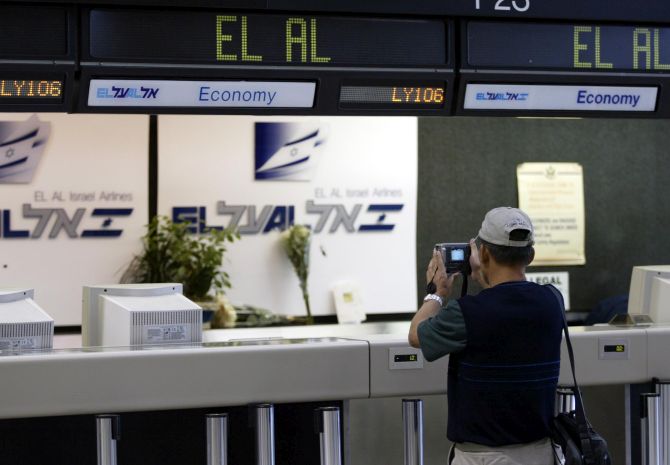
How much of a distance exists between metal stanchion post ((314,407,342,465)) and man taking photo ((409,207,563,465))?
24.9 inches

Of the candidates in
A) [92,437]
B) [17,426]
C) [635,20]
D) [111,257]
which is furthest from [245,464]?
[111,257]

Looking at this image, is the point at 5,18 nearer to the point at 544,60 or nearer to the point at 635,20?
the point at 544,60

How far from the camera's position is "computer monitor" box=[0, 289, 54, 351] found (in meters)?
3.56

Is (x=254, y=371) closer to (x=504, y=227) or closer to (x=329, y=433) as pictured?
(x=329, y=433)

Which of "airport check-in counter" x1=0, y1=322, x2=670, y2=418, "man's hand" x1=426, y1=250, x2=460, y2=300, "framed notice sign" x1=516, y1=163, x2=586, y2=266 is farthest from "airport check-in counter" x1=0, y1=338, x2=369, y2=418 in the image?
"framed notice sign" x1=516, y1=163, x2=586, y2=266

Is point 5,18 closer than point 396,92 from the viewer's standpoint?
Yes

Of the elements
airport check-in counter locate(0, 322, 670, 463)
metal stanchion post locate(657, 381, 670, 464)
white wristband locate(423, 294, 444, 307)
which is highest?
white wristband locate(423, 294, 444, 307)

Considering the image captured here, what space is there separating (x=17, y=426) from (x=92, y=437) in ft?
0.85

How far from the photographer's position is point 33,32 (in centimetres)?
385

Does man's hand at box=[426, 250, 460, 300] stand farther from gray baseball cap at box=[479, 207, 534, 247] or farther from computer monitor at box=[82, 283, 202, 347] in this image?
computer monitor at box=[82, 283, 202, 347]

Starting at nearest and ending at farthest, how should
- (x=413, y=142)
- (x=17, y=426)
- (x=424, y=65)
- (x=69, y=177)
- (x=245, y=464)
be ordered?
1. (x=17, y=426)
2. (x=245, y=464)
3. (x=424, y=65)
4. (x=69, y=177)
5. (x=413, y=142)

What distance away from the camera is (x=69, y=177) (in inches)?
268

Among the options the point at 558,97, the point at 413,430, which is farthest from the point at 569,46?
the point at 413,430

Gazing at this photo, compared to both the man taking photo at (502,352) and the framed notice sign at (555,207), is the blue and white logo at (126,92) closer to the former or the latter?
the man taking photo at (502,352)
